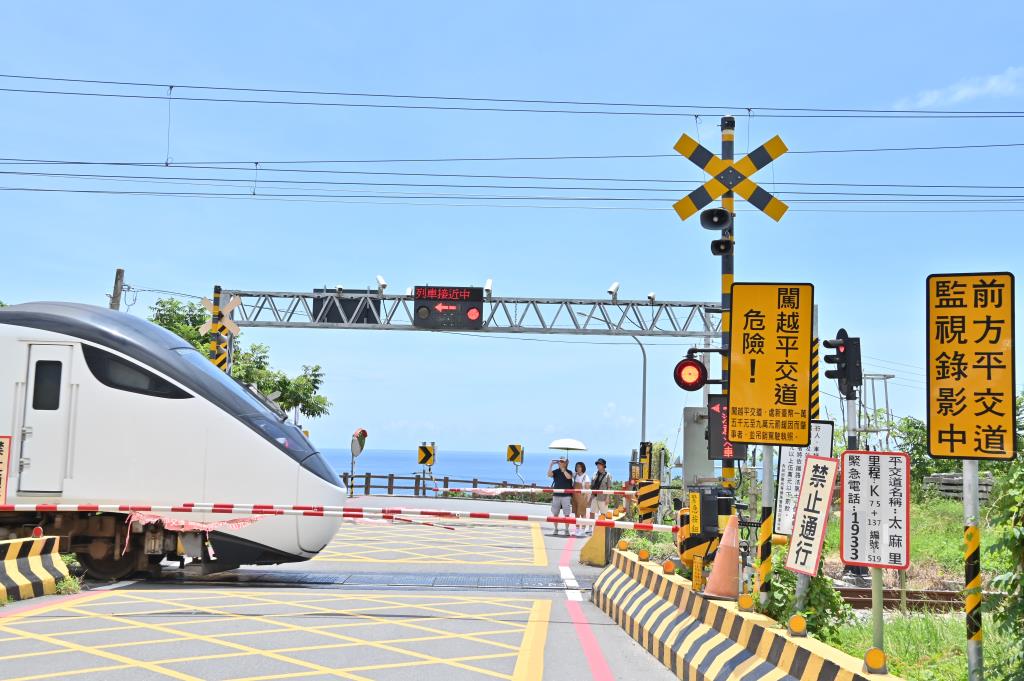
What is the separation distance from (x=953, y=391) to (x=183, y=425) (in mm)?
9458

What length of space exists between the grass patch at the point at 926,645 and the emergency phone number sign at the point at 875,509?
3.95 feet

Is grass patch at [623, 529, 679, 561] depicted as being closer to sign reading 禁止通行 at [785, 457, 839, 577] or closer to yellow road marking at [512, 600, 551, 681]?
yellow road marking at [512, 600, 551, 681]

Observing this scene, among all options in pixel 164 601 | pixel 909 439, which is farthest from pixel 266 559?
pixel 909 439

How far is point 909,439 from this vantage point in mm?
34938

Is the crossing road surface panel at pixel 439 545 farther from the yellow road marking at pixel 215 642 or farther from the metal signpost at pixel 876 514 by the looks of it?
the metal signpost at pixel 876 514

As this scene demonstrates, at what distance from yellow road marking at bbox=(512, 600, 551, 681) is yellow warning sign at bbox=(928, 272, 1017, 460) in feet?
12.3

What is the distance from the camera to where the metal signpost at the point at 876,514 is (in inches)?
232

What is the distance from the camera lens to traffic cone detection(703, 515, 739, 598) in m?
8.05

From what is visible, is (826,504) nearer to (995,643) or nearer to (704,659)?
(704,659)

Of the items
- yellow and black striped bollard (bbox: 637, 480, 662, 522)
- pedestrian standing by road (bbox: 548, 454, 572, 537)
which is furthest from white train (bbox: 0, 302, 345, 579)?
pedestrian standing by road (bbox: 548, 454, 572, 537)

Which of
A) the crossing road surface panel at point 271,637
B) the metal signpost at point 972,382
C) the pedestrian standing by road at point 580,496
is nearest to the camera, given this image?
the metal signpost at point 972,382

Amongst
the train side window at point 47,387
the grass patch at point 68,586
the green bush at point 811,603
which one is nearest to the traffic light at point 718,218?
the green bush at point 811,603

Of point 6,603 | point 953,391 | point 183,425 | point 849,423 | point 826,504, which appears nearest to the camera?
point 953,391

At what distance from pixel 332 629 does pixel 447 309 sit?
2651 centimetres
